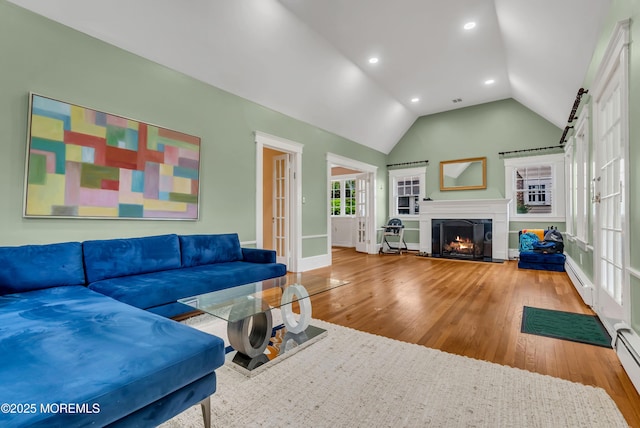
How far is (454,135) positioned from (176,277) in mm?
7024

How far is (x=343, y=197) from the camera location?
9.60 m

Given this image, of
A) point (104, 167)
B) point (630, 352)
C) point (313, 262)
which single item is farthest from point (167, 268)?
point (630, 352)

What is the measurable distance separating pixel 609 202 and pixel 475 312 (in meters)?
1.57

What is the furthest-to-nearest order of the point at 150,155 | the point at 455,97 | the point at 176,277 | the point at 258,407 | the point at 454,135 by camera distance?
the point at 454,135 → the point at 455,97 → the point at 150,155 → the point at 176,277 → the point at 258,407

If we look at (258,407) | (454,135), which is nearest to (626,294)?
(258,407)

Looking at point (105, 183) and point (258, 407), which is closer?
point (258, 407)

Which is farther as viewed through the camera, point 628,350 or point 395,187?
point 395,187

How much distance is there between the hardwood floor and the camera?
6.54 ft

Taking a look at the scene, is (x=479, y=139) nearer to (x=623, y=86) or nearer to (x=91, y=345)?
(x=623, y=86)

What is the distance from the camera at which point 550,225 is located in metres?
6.32

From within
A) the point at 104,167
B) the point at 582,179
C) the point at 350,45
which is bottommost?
the point at 104,167

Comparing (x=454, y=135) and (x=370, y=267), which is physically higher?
(x=454, y=135)

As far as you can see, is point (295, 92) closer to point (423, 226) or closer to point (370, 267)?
point (370, 267)

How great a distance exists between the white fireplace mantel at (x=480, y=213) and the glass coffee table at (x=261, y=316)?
541 cm
